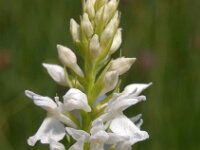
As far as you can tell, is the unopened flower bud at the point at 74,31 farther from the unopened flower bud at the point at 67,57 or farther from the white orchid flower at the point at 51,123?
the white orchid flower at the point at 51,123

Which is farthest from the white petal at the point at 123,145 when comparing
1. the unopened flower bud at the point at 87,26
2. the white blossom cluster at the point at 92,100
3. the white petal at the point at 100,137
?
the unopened flower bud at the point at 87,26

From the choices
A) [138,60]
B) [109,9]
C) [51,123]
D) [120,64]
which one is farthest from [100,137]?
[138,60]

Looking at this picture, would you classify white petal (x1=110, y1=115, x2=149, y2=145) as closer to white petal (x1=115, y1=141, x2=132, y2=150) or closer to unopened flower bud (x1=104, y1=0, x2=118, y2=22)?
white petal (x1=115, y1=141, x2=132, y2=150)

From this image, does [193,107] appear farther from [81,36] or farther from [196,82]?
[81,36]

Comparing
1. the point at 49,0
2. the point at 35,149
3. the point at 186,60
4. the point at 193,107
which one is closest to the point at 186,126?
the point at 193,107

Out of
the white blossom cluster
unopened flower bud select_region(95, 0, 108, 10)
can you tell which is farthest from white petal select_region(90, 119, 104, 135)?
unopened flower bud select_region(95, 0, 108, 10)

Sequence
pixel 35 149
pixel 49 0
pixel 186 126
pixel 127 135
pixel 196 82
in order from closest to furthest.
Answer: pixel 127 135 < pixel 35 149 < pixel 186 126 < pixel 196 82 < pixel 49 0

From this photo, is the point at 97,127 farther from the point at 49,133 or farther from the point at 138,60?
the point at 138,60
